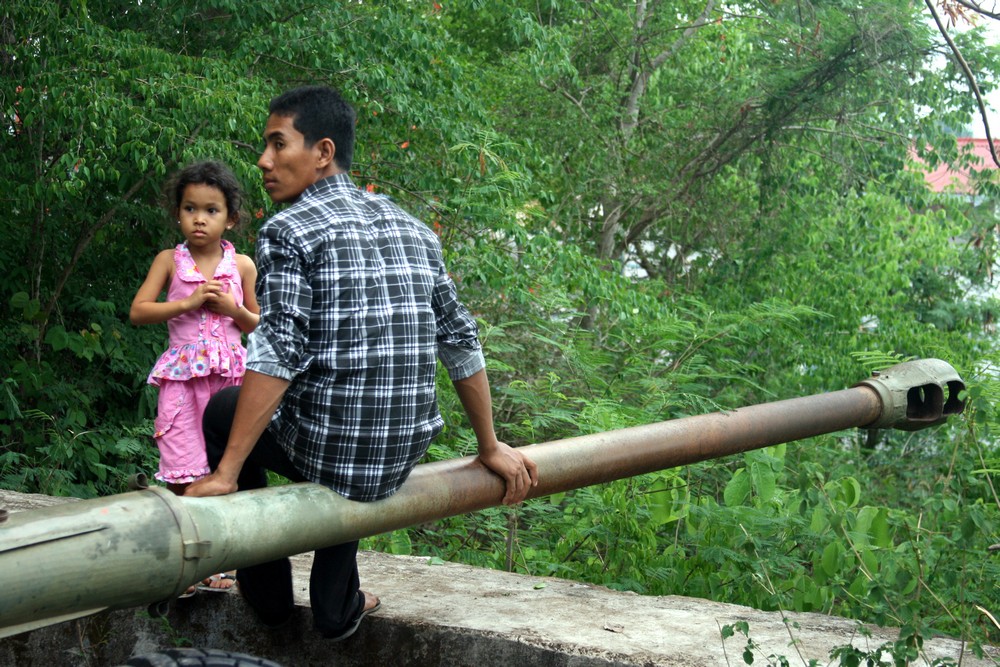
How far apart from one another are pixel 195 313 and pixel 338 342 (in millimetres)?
1162

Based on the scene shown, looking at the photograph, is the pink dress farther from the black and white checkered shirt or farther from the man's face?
the man's face

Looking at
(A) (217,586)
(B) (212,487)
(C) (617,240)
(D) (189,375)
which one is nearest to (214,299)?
(D) (189,375)

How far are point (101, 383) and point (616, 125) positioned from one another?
20.7 ft

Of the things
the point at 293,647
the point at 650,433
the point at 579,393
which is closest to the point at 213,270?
the point at 293,647

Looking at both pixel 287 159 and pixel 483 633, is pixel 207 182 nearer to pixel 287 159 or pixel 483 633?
pixel 287 159

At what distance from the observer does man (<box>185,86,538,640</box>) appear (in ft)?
A: 7.72

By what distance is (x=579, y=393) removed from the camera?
6797 millimetres

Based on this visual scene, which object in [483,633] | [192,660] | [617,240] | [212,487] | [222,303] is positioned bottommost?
[483,633]

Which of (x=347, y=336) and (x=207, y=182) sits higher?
(x=207, y=182)

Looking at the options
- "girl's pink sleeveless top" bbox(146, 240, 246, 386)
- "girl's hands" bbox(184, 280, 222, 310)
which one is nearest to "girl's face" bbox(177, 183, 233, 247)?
"girl's pink sleeveless top" bbox(146, 240, 246, 386)

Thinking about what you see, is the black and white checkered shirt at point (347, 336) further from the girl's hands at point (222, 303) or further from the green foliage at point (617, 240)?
Answer: the green foliage at point (617, 240)

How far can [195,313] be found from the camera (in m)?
3.44

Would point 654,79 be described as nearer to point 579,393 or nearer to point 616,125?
point 616,125

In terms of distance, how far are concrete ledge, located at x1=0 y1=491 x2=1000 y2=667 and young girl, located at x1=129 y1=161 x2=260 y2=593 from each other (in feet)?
1.45
